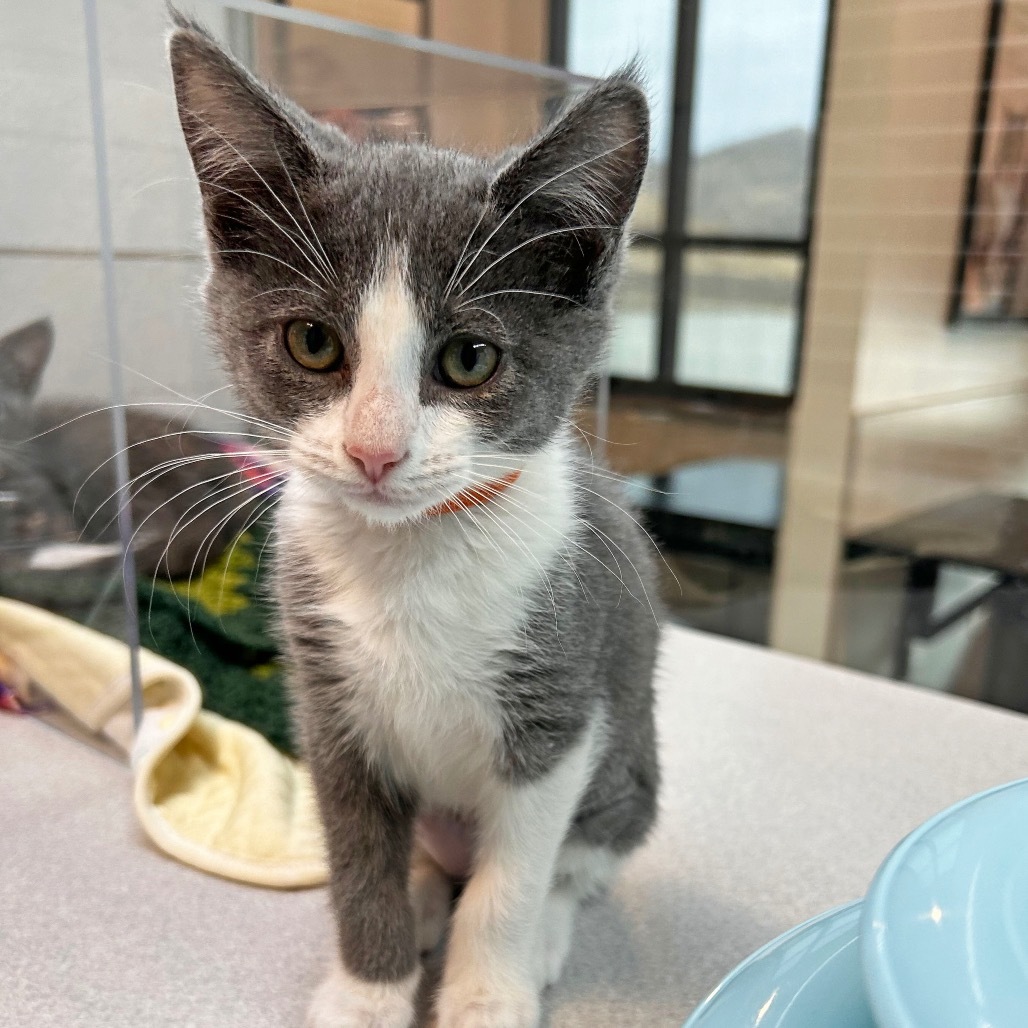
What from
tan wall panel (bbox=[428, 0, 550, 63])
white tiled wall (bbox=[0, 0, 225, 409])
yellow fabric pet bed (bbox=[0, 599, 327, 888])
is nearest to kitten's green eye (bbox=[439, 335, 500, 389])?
white tiled wall (bbox=[0, 0, 225, 409])

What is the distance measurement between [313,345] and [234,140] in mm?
137

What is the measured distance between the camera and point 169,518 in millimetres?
1169

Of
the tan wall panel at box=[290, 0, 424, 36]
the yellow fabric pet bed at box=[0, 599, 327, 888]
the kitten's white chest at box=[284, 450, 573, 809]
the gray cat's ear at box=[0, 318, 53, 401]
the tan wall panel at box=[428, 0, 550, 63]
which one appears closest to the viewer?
the kitten's white chest at box=[284, 450, 573, 809]

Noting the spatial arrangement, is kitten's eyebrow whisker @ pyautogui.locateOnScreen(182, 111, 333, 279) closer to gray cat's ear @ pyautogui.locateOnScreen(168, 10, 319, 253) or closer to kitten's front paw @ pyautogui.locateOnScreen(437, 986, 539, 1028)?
gray cat's ear @ pyautogui.locateOnScreen(168, 10, 319, 253)

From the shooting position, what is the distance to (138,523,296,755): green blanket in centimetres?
108

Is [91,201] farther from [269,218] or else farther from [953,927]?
[953,927]

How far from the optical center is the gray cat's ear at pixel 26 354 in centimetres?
102

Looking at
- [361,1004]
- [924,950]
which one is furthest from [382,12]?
[924,950]

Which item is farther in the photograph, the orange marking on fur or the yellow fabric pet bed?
the yellow fabric pet bed

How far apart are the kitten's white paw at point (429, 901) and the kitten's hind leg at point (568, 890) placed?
0.09m

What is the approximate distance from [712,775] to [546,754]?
0.45 meters

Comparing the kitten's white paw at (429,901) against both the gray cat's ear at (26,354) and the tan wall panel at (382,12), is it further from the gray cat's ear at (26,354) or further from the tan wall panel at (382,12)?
the tan wall panel at (382,12)

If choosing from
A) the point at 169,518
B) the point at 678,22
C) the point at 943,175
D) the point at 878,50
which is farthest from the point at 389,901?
the point at 678,22

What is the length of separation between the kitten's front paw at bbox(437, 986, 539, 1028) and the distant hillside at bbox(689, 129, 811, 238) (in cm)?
162
